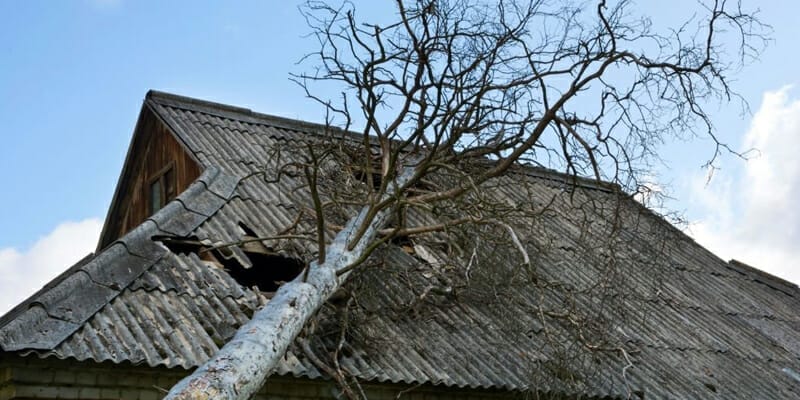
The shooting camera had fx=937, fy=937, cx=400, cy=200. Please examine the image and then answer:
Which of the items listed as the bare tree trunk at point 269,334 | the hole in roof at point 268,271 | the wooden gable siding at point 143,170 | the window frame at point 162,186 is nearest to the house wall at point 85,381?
the bare tree trunk at point 269,334

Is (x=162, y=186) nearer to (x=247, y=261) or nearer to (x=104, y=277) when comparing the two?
(x=247, y=261)

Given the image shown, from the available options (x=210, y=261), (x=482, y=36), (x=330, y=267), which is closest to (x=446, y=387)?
(x=330, y=267)

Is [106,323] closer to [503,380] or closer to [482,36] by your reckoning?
[503,380]

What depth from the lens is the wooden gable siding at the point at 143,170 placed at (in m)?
11.5

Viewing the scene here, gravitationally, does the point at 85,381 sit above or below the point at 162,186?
below

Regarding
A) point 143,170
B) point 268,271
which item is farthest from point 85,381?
point 143,170

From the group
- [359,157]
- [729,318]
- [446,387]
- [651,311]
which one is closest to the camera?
[446,387]

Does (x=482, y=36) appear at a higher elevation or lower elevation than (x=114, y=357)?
higher

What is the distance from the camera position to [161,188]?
11984 millimetres

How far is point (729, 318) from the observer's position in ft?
40.5

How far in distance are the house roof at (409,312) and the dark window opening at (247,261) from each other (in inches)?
2.9

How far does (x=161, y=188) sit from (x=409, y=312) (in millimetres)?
4445

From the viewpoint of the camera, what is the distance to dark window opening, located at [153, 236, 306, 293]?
8.73m

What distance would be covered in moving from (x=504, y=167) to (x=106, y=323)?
3612 millimetres
